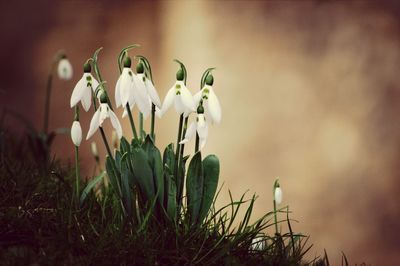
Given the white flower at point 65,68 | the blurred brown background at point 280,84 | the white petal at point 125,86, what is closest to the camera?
the white petal at point 125,86

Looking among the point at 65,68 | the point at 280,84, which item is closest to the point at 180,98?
the point at 65,68

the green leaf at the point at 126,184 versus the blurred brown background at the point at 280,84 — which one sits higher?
the blurred brown background at the point at 280,84

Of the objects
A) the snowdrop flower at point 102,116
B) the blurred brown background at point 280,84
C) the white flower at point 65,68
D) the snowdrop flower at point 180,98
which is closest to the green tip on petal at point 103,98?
the snowdrop flower at point 102,116

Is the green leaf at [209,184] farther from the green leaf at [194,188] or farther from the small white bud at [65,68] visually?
the small white bud at [65,68]

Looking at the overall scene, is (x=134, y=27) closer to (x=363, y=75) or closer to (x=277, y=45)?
(x=277, y=45)

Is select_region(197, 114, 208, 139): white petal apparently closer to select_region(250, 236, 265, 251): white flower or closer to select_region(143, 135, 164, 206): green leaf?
select_region(143, 135, 164, 206): green leaf

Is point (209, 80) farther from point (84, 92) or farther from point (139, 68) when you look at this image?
point (84, 92)

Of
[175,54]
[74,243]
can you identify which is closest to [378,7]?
[175,54]
